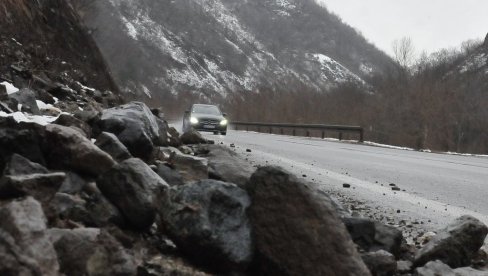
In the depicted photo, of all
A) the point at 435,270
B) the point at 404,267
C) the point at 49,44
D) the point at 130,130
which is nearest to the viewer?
the point at 435,270

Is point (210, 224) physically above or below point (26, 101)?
below

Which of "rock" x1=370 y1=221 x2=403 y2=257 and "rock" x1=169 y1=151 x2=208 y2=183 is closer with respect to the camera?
"rock" x1=370 y1=221 x2=403 y2=257

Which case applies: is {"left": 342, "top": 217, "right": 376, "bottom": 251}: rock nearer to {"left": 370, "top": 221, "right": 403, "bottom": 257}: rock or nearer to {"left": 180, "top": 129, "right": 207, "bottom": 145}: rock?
{"left": 370, "top": 221, "right": 403, "bottom": 257}: rock

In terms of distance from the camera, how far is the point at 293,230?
334 cm

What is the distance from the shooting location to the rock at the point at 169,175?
16.2 ft

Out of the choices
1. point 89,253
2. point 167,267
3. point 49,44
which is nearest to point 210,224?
point 167,267

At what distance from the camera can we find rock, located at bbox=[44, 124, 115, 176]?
4188 mm

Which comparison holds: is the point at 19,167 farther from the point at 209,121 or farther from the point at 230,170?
the point at 209,121

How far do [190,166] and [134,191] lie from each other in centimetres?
196

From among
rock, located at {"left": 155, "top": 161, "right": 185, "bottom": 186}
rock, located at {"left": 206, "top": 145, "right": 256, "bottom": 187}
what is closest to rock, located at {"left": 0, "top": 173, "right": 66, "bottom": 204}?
rock, located at {"left": 155, "top": 161, "right": 185, "bottom": 186}

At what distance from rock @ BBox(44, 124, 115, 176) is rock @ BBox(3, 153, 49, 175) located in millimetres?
499

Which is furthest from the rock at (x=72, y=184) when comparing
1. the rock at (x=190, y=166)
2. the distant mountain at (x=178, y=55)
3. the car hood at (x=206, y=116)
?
the distant mountain at (x=178, y=55)

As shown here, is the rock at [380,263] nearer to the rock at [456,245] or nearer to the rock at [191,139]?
the rock at [456,245]

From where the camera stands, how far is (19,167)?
11.8 ft
